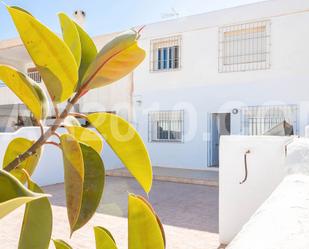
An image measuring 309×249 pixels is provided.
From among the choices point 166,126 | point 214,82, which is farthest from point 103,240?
point 166,126

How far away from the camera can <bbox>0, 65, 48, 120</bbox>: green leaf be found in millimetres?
777

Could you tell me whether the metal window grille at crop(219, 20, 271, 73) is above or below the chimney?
A: below

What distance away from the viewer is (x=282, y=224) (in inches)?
59.3

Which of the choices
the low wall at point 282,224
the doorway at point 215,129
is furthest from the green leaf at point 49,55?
the doorway at point 215,129

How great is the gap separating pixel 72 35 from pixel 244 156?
15.8 feet

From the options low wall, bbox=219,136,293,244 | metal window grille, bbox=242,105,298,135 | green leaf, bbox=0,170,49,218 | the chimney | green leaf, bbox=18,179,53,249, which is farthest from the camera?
the chimney

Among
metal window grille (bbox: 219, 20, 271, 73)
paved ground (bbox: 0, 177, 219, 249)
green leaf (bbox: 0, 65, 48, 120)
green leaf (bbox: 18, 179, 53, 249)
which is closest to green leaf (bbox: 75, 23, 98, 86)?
green leaf (bbox: 0, 65, 48, 120)

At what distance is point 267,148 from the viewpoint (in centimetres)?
516

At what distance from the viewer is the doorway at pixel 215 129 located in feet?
45.3

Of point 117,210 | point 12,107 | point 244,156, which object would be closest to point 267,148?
point 244,156

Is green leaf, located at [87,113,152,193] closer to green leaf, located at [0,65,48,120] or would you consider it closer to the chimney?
green leaf, located at [0,65,48,120]

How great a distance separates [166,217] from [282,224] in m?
6.33

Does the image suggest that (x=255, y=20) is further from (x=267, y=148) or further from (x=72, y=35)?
(x=72, y=35)

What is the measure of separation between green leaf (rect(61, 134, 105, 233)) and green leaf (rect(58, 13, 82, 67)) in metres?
0.21
